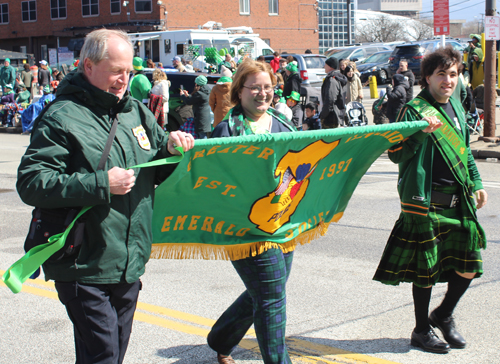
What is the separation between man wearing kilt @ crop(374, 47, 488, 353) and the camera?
3.55 m

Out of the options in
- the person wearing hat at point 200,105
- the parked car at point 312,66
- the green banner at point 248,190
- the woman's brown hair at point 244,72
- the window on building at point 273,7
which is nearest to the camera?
the green banner at point 248,190

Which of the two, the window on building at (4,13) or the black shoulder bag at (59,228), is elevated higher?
the window on building at (4,13)

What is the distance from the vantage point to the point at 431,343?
3609 mm

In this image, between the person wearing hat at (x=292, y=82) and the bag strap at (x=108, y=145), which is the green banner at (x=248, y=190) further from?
the person wearing hat at (x=292, y=82)

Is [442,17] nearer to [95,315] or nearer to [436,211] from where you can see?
[436,211]

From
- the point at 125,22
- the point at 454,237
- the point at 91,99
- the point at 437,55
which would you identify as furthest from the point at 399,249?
the point at 125,22

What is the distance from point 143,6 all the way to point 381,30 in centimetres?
3228

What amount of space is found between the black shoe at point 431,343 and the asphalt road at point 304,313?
0.13ft

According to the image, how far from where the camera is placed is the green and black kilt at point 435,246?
11.7ft

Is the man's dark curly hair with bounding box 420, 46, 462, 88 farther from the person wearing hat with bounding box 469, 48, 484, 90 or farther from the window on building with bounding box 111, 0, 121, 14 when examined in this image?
the window on building with bounding box 111, 0, 121, 14

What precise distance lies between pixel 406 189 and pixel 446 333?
3.03 ft

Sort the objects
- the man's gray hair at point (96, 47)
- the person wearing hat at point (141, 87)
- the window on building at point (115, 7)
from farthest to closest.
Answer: the window on building at point (115, 7) < the person wearing hat at point (141, 87) < the man's gray hair at point (96, 47)

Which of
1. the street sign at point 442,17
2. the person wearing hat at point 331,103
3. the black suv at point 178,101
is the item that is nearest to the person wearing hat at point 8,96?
the black suv at point 178,101

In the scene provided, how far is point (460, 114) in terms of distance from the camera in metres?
3.71
